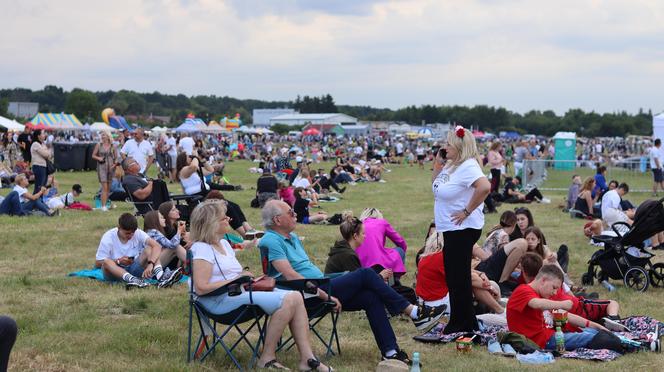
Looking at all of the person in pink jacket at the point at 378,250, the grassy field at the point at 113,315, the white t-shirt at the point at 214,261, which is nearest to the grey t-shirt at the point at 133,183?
the grassy field at the point at 113,315

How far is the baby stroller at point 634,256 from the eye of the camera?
960 centimetres

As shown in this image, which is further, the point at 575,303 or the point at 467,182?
the point at 575,303

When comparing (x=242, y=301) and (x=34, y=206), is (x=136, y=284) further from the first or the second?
(x=34, y=206)

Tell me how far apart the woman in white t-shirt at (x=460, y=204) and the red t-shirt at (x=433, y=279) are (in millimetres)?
666

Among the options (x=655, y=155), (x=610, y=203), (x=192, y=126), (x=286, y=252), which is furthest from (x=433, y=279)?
(x=192, y=126)

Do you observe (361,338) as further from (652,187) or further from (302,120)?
(302,120)

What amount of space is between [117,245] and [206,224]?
367cm

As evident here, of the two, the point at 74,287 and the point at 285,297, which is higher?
the point at 285,297

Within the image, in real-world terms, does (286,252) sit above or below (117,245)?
above

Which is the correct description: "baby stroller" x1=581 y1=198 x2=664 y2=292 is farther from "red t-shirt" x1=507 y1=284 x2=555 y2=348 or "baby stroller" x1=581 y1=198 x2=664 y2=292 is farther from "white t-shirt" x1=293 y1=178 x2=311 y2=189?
"white t-shirt" x1=293 y1=178 x2=311 y2=189

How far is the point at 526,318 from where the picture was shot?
21.9 feet

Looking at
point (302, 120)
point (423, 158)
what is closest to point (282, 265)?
point (423, 158)

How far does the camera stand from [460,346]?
21.5ft

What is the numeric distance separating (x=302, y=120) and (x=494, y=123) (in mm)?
33691
